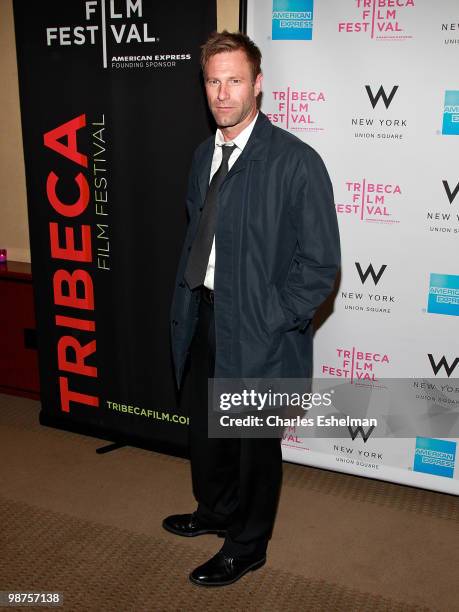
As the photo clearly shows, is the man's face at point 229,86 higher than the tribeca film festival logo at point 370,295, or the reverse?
the man's face at point 229,86

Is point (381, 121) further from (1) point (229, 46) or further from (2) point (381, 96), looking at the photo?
(1) point (229, 46)

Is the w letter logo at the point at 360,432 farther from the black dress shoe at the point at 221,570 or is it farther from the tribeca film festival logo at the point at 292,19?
the tribeca film festival logo at the point at 292,19

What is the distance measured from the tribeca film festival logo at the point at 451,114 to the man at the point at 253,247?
664 mm

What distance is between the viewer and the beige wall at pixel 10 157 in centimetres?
348

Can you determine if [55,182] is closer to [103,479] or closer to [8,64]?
[8,64]

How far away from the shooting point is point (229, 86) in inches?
78.6

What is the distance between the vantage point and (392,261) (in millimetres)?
2598


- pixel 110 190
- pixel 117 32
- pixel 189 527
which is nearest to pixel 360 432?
pixel 189 527

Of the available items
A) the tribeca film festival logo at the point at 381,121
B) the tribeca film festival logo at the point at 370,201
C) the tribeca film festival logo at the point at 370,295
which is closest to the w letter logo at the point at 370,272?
the tribeca film festival logo at the point at 370,295

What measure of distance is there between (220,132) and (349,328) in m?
1.00

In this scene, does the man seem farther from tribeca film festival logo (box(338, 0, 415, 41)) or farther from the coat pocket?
tribeca film festival logo (box(338, 0, 415, 41))

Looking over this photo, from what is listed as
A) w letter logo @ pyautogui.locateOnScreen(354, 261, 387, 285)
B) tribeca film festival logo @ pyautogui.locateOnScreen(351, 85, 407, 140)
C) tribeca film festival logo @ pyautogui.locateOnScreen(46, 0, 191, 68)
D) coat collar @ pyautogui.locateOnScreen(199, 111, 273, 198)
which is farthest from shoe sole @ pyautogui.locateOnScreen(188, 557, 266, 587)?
tribeca film festival logo @ pyautogui.locateOnScreen(46, 0, 191, 68)

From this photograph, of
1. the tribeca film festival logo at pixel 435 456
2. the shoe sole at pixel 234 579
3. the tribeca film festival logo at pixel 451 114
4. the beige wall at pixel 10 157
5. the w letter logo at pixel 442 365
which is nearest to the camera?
the shoe sole at pixel 234 579

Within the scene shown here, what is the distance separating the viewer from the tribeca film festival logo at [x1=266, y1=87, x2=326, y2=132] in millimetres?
2557
